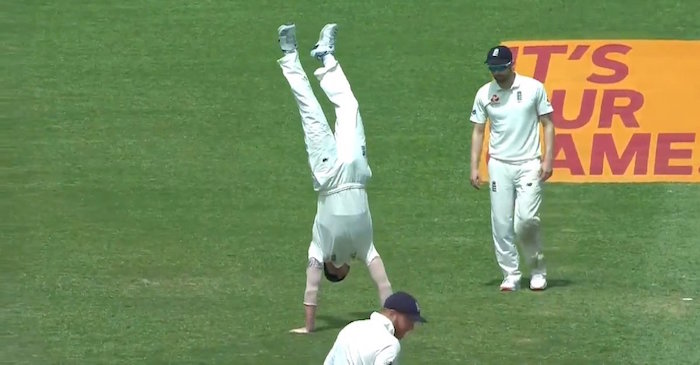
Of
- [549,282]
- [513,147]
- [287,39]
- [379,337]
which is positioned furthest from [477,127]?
[379,337]

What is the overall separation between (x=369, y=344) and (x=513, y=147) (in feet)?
18.2

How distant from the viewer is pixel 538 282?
1558 cm

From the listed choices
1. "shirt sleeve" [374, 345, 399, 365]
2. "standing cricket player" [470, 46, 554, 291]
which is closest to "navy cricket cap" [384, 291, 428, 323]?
"shirt sleeve" [374, 345, 399, 365]

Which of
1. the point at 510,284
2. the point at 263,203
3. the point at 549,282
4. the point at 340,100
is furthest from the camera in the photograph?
the point at 263,203

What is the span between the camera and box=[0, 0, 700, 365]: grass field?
14492 millimetres

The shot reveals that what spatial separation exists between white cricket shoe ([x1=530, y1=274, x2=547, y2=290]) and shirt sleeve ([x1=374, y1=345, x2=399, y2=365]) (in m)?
5.94

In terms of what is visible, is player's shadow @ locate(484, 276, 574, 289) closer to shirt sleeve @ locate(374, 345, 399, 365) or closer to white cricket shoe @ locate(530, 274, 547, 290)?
white cricket shoe @ locate(530, 274, 547, 290)

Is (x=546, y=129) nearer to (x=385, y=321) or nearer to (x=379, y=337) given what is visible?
(x=385, y=321)

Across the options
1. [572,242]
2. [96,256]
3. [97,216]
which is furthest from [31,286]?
[572,242]

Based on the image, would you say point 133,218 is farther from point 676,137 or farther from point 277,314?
point 676,137

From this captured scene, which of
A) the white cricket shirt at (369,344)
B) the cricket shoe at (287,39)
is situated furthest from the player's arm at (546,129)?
the white cricket shirt at (369,344)

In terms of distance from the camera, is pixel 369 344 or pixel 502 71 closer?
pixel 369 344

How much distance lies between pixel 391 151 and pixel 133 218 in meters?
3.79

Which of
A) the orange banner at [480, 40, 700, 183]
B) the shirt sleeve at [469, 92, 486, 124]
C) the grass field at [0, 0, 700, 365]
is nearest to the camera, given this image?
the grass field at [0, 0, 700, 365]
